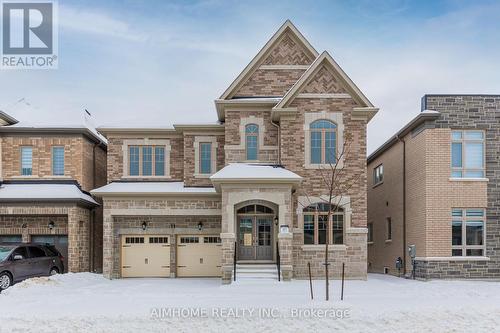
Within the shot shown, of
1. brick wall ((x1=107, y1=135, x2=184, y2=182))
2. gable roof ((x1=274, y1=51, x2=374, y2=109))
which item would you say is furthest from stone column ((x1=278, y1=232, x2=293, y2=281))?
brick wall ((x1=107, y1=135, x2=184, y2=182))

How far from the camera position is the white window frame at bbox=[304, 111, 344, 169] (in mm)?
21828

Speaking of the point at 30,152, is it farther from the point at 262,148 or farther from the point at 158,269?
the point at 262,148

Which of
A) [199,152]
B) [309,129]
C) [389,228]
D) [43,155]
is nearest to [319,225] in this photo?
[309,129]

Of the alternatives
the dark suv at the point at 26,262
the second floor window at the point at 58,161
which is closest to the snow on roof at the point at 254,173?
the dark suv at the point at 26,262

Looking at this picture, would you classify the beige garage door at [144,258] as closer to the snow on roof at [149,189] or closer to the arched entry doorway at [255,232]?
the snow on roof at [149,189]

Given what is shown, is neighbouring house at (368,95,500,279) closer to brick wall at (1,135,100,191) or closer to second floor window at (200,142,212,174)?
second floor window at (200,142,212,174)

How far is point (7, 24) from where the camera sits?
21219 millimetres

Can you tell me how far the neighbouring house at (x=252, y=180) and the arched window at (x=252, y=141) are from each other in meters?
0.04

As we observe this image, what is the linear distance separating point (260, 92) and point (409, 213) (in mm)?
8181

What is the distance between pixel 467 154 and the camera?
21953 mm

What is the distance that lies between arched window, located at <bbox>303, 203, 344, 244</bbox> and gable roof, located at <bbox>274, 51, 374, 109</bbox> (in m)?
4.26

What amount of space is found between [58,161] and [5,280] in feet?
22.2

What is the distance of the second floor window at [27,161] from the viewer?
79.3ft

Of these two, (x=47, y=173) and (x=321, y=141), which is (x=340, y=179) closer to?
(x=321, y=141)
